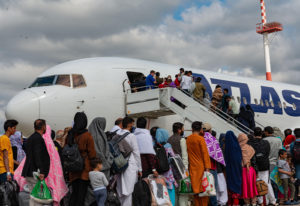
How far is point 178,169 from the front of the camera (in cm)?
792

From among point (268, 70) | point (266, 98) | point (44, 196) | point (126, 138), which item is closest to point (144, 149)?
point (126, 138)

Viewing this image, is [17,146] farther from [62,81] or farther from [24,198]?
[62,81]

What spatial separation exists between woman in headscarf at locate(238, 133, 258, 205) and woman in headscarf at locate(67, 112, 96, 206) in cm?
398

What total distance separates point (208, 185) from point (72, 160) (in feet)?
9.28

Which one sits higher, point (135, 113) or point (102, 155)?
point (135, 113)

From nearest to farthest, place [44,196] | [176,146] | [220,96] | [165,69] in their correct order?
[44,196]
[176,146]
[220,96]
[165,69]

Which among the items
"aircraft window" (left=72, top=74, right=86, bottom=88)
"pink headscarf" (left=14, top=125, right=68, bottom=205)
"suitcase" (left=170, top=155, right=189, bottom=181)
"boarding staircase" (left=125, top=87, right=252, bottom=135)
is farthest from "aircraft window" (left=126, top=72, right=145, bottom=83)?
"pink headscarf" (left=14, top=125, right=68, bottom=205)

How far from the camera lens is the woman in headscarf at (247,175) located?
9.09 meters

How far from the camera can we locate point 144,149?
25.0ft

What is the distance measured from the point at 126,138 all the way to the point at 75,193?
134 centimetres

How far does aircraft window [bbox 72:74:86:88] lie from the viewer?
42.9ft

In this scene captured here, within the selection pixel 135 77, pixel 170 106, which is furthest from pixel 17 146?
pixel 135 77

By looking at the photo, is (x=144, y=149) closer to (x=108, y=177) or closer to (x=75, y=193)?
(x=108, y=177)

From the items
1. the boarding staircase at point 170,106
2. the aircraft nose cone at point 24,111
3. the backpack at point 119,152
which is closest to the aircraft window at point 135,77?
the boarding staircase at point 170,106
